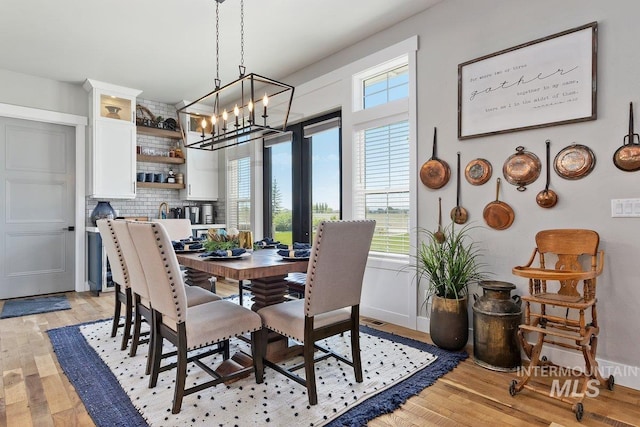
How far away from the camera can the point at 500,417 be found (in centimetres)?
188

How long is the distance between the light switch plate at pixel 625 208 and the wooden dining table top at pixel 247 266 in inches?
75.5

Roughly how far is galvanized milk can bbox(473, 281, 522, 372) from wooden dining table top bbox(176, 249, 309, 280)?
127 centimetres

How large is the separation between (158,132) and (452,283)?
4682 mm

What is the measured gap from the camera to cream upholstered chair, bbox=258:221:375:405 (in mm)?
1979

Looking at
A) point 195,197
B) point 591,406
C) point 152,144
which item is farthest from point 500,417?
point 152,144

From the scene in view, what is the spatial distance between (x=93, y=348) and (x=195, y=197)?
3189mm

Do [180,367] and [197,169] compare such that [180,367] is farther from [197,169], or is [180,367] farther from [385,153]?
[197,169]

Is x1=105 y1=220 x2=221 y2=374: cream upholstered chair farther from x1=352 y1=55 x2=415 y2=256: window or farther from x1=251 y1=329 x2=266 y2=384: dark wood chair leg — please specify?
x1=352 y1=55 x2=415 y2=256: window

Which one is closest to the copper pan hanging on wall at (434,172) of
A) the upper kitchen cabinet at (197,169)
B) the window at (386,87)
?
the window at (386,87)

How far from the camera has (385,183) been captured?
360 centimetres

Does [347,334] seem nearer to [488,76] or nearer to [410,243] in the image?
[410,243]

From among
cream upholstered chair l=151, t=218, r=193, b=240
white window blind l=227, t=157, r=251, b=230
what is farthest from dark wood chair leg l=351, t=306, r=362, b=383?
white window blind l=227, t=157, r=251, b=230

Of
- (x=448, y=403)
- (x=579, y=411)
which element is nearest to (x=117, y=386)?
(x=448, y=403)

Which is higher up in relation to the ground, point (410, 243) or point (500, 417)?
point (410, 243)
